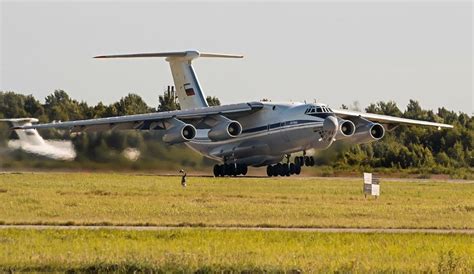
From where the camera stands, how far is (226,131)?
4634 centimetres

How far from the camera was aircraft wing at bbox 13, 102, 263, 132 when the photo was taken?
46281 millimetres

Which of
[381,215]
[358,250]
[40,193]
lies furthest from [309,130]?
[358,250]

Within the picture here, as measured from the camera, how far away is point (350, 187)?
4084cm

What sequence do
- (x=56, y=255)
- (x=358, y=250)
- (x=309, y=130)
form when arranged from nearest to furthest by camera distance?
(x=56, y=255) < (x=358, y=250) < (x=309, y=130)

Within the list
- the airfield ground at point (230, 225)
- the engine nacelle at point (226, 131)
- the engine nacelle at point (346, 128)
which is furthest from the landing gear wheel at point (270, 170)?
the airfield ground at point (230, 225)

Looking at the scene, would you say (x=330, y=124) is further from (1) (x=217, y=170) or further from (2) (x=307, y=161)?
(1) (x=217, y=170)

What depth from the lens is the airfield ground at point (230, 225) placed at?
1579 centimetres

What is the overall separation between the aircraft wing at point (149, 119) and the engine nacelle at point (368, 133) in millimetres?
4244

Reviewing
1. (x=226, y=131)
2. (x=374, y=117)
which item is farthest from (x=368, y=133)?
(x=226, y=131)

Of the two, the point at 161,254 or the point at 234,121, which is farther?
the point at 234,121

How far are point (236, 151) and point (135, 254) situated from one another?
102 ft

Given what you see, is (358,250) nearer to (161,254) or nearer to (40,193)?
(161,254)

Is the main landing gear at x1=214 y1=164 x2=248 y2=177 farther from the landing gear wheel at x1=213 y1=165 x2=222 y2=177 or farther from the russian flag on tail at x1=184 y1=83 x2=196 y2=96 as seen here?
the russian flag on tail at x1=184 y1=83 x2=196 y2=96

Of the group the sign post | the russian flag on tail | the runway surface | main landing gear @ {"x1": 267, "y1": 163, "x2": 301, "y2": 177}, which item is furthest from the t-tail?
the runway surface
